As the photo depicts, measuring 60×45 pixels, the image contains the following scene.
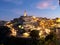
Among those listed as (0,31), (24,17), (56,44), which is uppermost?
(24,17)

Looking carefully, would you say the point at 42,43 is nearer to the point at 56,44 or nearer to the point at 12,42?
the point at 56,44

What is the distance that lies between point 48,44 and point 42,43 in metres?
0.57

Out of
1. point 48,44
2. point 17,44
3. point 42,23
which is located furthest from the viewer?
point 42,23

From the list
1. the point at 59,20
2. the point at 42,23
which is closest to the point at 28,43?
the point at 59,20

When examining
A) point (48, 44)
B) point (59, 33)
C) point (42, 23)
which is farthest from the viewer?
point (42, 23)

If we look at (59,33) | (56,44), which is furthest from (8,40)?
(59,33)

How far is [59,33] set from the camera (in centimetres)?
1309

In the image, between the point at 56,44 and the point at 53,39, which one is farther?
the point at 53,39

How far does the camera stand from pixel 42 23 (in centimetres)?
3597

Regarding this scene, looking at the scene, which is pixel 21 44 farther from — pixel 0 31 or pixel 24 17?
pixel 24 17

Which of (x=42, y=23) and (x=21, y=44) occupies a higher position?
(x=42, y=23)

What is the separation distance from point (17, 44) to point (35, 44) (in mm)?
935

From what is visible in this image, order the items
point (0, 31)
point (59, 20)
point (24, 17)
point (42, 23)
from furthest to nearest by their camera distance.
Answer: point (24, 17) → point (42, 23) → point (59, 20) → point (0, 31)

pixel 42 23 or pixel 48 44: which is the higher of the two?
pixel 42 23
